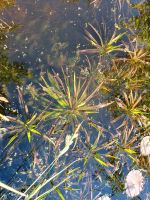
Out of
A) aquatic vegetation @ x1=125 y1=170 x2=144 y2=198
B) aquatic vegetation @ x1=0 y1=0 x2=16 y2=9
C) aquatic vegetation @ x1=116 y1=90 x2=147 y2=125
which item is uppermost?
aquatic vegetation @ x1=0 y1=0 x2=16 y2=9

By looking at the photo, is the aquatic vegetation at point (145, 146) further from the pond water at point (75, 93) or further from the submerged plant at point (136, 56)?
the submerged plant at point (136, 56)

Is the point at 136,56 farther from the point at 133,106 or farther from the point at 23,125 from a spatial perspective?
the point at 23,125

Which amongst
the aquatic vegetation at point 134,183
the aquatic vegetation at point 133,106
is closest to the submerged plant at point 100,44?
the aquatic vegetation at point 133,106

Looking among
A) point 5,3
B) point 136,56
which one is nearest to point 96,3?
point 136,56

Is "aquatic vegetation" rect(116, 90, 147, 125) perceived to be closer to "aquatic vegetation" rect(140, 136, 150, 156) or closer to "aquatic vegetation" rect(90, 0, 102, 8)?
"aquatic vegetation" rect(140, 136, 150, 156)

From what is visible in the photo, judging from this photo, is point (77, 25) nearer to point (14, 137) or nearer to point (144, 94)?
point (144, 94)

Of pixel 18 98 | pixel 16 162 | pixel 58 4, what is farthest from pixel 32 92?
pixel 58 4

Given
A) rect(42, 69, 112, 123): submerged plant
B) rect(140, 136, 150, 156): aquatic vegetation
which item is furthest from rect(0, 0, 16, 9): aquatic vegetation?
rect(140, 136, 150, 156): aquatic vegetation
